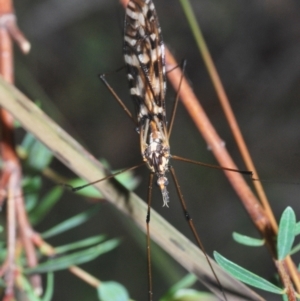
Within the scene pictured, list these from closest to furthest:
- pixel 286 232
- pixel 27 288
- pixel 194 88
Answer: pixel 286 232 → pixel 27 288 → pixel 194 88

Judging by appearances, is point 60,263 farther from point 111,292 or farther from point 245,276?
point 245,276

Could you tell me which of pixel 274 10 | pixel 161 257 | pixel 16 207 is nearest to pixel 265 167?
pixel 274 10

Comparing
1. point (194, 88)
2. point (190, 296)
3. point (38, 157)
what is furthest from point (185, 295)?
point (194, 88)

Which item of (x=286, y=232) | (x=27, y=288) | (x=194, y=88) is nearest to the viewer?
(x=286, y=232)

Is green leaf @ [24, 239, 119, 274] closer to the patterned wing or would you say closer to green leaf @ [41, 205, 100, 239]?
green leaf @ [41, 205, 100, 239]

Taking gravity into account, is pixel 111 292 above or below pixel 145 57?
below

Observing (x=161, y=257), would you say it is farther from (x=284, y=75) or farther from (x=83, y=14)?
(x=83, y=14)
